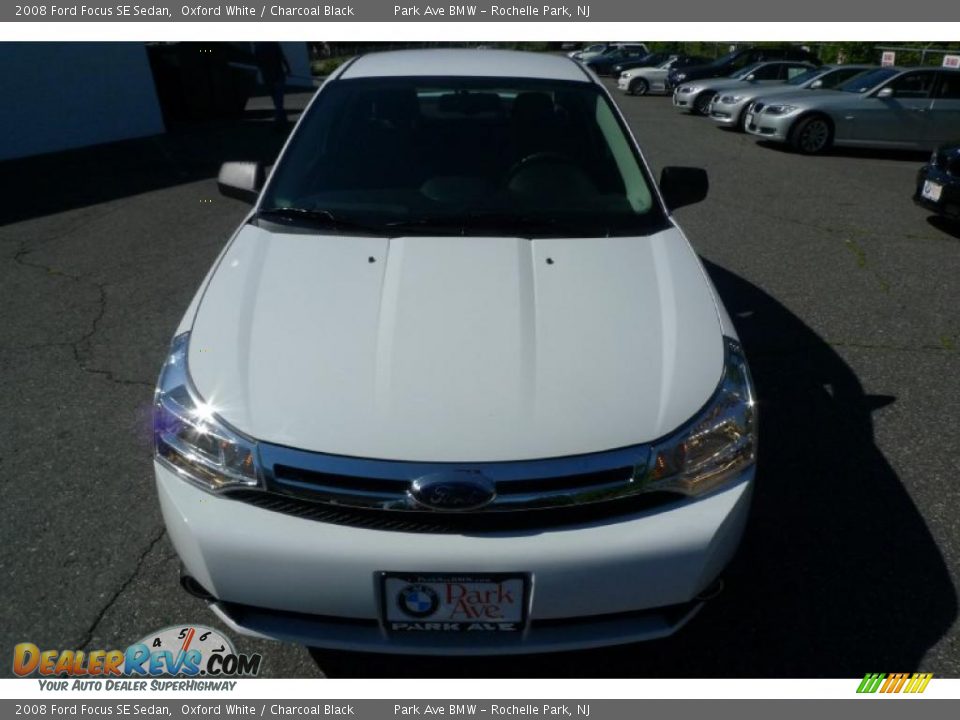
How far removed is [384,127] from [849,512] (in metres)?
2.52

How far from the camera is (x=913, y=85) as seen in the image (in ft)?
34.2

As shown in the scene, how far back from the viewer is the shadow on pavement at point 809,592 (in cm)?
207

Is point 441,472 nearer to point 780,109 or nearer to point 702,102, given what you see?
point 780,109

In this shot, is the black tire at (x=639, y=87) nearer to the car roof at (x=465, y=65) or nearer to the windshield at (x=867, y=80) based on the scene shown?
the windshield at (x=867, y=80)

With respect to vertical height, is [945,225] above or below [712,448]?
below

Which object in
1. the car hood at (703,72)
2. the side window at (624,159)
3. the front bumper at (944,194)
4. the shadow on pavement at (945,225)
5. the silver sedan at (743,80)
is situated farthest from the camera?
the car hood at (703,72)

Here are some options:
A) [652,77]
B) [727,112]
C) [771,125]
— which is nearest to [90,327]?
[771,125]

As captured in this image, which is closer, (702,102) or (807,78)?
(807,78)

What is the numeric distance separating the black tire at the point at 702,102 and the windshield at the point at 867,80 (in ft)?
14.8

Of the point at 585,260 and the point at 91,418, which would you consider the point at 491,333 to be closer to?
the point at 585,260

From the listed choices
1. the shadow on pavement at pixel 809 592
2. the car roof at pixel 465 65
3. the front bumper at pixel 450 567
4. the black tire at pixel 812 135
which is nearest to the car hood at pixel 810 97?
the black tire at pixel 812 135

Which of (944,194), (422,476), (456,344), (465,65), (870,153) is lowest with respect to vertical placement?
(870,153)

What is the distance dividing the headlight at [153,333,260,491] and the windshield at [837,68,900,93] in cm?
1203

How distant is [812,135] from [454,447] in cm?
1120
